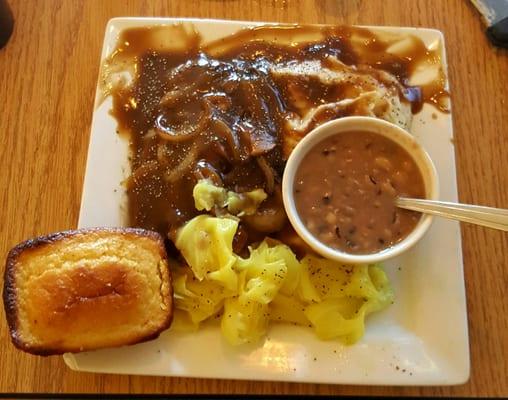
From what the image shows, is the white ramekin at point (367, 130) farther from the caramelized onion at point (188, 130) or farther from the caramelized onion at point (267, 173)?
the caramelized onion at point (188, 130)

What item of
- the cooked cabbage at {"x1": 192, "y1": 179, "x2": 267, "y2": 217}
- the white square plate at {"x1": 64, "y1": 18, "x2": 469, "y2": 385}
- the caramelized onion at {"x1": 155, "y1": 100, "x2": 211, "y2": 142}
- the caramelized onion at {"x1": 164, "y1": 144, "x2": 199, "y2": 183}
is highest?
the caramelized onion at {"x1": 155, "y1": 100, "x2": 211, "y2": 142}

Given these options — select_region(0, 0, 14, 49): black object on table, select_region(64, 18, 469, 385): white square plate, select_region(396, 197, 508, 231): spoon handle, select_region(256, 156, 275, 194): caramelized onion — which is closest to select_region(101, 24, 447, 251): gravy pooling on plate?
select_region(256, 156, 275, 194): caramelized onion

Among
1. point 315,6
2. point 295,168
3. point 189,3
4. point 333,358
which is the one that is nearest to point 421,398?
point 333,358

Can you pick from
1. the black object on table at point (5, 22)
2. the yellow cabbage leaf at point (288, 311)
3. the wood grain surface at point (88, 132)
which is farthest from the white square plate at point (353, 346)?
the black object on table at point (5, 22)

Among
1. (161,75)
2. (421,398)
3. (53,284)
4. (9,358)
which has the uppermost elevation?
(161,75)

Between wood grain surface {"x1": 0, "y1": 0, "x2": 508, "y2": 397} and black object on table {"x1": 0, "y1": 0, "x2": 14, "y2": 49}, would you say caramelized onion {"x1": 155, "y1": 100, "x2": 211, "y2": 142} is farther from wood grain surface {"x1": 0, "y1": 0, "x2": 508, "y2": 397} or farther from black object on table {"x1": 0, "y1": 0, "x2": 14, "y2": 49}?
black object on table {"x1": 0, "y1": 0, "x2": 14, "y2": 49}

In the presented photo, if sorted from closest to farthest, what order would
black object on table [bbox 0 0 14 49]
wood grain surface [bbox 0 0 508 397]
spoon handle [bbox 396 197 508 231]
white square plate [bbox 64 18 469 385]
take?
spoon handle [bbox 396 197 508 231], white square plate [bbox 64 18 469 385], wood grain surface [bbox 0 0 508 397], black object on table [bbox 0 0 14 49]

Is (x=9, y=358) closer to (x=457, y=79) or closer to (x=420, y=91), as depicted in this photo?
(x=420, y=91)
